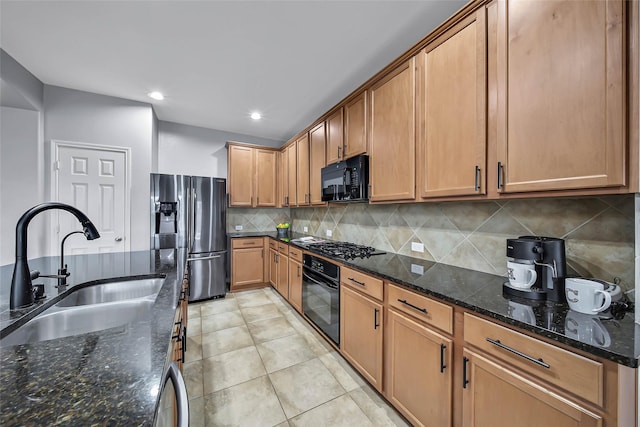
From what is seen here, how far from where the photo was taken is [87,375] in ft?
1.92

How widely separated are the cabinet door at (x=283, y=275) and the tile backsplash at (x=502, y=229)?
3.89ft

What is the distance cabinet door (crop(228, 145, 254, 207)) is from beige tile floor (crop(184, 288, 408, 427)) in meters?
1.90

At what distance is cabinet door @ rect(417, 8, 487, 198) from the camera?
133 centimetres

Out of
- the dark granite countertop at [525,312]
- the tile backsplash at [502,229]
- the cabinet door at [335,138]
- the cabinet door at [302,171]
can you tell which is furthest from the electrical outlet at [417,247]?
the cabinet door at [302,171]

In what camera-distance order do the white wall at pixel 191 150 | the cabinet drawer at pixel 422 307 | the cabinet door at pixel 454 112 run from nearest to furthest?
1. the cabinet drawer at pixel 422 307
2. the cabinet door at pixel 454 112
3. the white wall at pixel 191 150

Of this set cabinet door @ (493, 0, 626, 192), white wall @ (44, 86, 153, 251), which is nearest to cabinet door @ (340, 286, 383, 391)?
cabinet door @ (493, 0, 626, 192)

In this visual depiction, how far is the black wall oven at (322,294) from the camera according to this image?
2.14 m

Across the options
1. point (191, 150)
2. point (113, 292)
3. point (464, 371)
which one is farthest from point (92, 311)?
point (191, 150)

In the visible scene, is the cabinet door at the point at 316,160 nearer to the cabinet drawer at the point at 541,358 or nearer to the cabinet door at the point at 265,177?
the cabinet door at the point at 265,177

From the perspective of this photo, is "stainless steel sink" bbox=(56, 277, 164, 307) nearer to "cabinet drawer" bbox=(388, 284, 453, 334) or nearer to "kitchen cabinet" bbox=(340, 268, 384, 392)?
"kitchen cabinet" bbox=(340, 268, 384, 392)

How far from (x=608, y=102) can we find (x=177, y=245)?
3.97 meters

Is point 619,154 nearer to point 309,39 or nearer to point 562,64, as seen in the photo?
point 562,64

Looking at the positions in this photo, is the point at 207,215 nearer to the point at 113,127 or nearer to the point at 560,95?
the point at 113,127

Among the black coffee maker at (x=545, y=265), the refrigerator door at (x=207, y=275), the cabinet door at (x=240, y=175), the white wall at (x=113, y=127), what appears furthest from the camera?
the cabinet door at (x=240, y=175)
